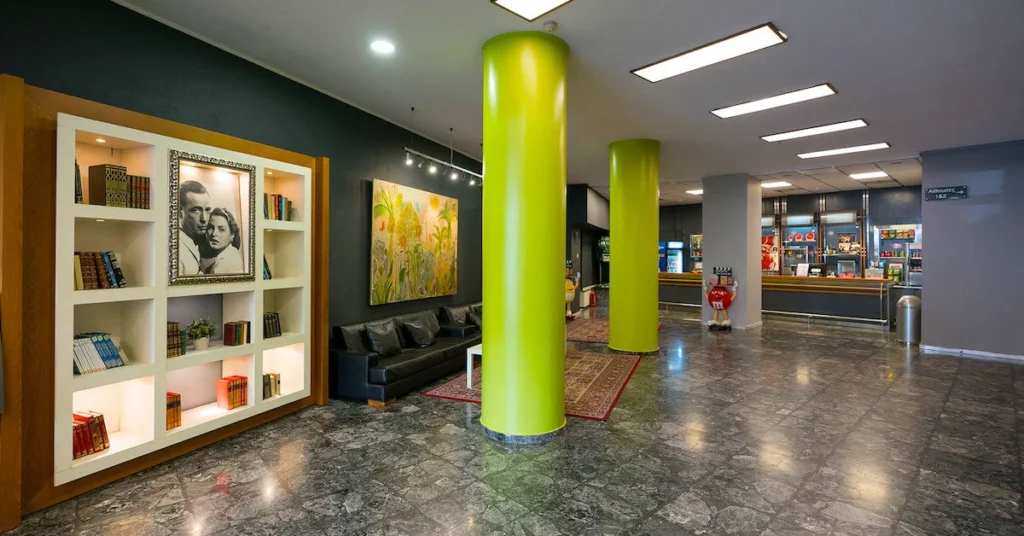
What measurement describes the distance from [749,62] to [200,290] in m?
5.32

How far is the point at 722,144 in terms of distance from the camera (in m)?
7.65

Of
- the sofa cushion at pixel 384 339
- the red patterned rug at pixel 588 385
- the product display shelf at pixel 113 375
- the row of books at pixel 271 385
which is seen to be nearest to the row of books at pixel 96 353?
the product display shelf at pixel 113 375

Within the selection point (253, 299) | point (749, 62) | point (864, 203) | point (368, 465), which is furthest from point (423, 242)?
point (864, 203)

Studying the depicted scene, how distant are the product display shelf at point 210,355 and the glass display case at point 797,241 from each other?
14308 mm

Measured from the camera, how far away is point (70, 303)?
9.74ft

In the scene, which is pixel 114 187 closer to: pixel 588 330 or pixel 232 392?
pixel 232 392

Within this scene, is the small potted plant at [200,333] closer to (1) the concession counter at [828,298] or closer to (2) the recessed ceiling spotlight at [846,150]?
(2) the recessed ceiling spotlight at [846,150]

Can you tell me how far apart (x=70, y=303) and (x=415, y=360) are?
3.06m

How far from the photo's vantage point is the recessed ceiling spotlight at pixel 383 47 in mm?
4125

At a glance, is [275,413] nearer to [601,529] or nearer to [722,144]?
[601,529]

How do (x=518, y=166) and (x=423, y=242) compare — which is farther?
(x=423, y=242)

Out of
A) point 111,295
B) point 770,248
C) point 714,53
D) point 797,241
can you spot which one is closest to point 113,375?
point 111,295

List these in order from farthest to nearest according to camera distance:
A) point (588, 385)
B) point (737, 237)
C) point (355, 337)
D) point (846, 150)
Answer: point (737, 237), point (846, 150), point (588, 385), point (355, 337)

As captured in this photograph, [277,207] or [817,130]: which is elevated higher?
[817,130]
